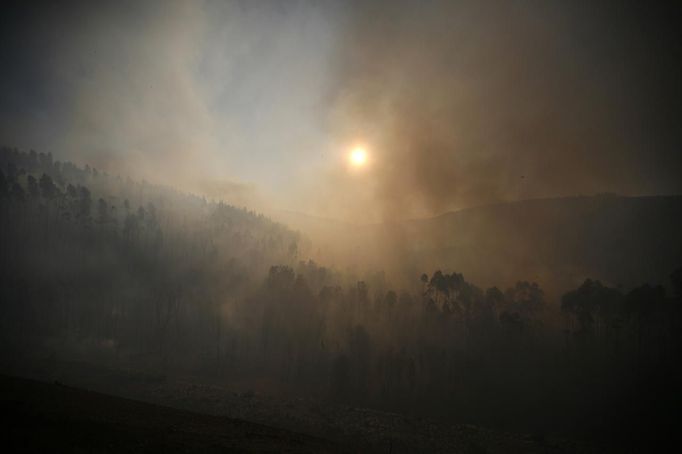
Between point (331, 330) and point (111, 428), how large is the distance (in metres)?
73.0

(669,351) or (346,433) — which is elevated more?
(669,351)

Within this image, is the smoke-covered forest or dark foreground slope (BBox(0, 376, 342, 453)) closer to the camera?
dark foreground slope (BBox(0, 376, 342, 453))

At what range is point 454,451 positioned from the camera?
50.1 meters

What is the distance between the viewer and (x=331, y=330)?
314ft

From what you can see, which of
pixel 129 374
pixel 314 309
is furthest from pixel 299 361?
pixel 129 374

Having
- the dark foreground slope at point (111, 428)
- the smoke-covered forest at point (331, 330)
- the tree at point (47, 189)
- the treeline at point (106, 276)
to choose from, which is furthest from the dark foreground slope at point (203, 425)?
the tree at point (47, 189)

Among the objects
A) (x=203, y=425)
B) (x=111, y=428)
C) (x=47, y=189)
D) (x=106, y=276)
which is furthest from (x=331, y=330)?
(x=47, y=189)

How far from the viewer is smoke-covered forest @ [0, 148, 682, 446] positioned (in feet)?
224

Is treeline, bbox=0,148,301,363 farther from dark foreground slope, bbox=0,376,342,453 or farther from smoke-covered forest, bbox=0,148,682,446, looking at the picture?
dark foreground slope, bbox=0,376,342,453

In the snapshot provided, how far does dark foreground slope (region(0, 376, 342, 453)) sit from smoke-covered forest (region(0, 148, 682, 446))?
3997cm

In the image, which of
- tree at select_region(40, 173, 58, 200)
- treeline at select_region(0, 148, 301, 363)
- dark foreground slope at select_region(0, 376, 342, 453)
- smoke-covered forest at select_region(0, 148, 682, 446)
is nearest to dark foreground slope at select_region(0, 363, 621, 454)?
dark foreground slope at select_region(0, 376, 342, 453)

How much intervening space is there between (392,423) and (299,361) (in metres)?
31.0

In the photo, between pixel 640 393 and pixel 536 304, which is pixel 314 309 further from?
pixel 640 393

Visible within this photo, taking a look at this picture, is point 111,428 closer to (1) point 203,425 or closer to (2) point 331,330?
(1) point 203,425
